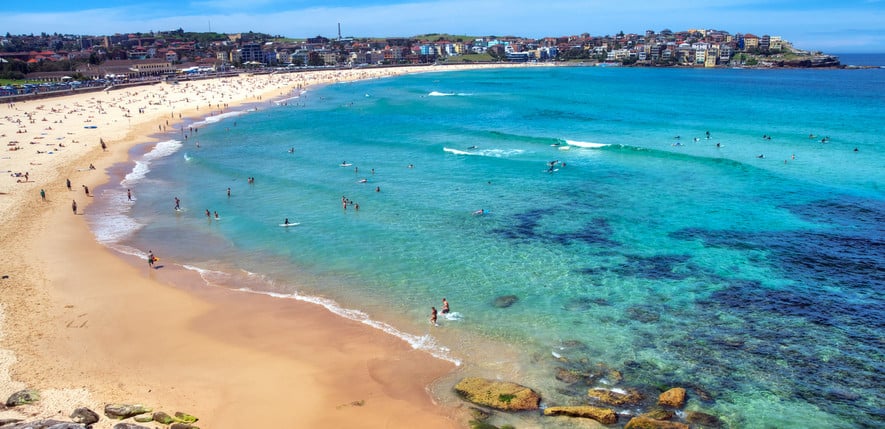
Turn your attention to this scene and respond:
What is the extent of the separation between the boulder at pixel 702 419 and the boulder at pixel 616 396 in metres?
1.34

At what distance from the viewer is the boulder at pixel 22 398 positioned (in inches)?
594

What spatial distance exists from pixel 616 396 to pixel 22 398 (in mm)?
15914

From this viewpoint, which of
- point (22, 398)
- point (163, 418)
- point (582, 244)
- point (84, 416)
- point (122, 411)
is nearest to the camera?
point (84, 416)

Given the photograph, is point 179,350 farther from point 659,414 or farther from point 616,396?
point 659,414

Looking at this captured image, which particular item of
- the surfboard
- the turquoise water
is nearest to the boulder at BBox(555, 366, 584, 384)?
the turquoise water

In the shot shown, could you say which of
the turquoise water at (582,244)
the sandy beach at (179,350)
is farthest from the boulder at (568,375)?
the sandy beach at (179,350)

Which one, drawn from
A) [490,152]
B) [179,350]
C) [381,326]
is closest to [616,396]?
[381,326]

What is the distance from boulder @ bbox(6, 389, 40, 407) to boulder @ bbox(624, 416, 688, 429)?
15541 mm

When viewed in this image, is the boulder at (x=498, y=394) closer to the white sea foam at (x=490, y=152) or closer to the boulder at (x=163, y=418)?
the boulder at (x=163, y=418)

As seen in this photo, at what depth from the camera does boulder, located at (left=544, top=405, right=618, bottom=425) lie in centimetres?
1521

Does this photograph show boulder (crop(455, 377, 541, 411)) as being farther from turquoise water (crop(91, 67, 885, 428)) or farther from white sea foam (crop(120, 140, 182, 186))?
white sea foam (crop(120, 140, 182, 186))

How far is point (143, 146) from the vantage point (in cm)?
5762

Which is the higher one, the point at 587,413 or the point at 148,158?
the point at 148,158

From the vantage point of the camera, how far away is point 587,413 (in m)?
15.4
